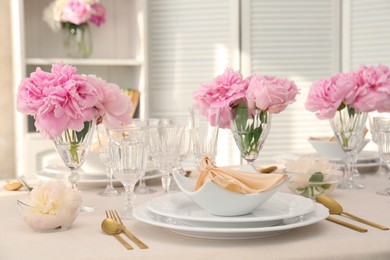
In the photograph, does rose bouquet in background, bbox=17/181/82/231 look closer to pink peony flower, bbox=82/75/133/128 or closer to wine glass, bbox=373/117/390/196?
pink peony flower, bbox=82/75/133/128

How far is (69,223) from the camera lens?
117 centimetres

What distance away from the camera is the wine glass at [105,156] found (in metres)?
1.52

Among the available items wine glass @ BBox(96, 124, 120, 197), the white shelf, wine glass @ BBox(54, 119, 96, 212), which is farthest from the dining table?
the white shelf

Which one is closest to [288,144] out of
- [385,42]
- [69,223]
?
[385,42]

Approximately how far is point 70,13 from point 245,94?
81.4 inches

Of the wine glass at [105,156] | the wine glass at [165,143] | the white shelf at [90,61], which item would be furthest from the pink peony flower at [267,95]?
the white shelf at [90,61]

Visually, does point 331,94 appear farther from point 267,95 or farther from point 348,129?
point 267,95

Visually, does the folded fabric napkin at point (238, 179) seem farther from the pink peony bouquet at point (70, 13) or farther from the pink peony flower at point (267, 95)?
the pink peony bouquet at point (70, 13)

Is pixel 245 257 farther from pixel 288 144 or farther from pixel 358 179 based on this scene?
pixel 288 144

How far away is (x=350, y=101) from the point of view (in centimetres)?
171

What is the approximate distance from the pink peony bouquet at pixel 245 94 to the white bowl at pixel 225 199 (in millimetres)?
468

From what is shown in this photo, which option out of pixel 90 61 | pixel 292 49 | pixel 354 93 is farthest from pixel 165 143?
pixel 292 49

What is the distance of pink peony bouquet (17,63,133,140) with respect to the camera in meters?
1.34

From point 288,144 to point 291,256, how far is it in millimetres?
2879
